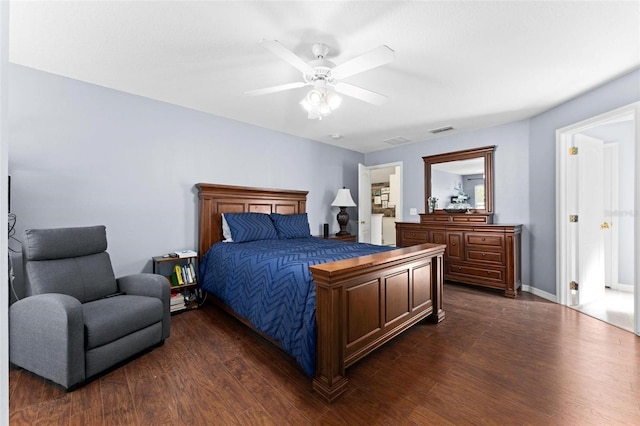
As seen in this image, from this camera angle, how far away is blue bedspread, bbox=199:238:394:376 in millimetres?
1795

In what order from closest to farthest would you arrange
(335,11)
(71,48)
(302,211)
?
(335,11) → (71,48) → (302,211)

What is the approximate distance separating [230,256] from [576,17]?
3331 millimetres

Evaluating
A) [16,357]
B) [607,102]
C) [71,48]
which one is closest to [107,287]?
[16,357]

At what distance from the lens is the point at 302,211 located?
4703 mm

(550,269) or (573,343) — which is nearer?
(573,343)

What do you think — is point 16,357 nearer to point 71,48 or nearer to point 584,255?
point 71,48

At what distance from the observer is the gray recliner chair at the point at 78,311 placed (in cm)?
174

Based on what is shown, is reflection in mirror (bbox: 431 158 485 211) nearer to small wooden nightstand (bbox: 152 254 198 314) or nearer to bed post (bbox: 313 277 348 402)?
bed post (bbox: 313 277 348 402)

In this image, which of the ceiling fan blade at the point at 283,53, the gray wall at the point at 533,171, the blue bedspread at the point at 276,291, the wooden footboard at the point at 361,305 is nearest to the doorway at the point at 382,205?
the gray wall at the point at 533,171

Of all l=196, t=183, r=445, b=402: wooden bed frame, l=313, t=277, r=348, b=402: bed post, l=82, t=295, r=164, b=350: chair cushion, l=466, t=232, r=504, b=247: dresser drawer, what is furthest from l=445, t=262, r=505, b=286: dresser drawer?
l=82, t=295, r=164, b=350: chair cushion

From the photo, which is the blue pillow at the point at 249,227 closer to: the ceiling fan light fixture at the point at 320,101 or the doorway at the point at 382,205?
the ceiling fan light fixture at the point at 320,101

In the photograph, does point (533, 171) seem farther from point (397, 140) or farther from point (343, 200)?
point (343, 200)

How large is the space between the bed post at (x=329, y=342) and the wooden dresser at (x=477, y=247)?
3.07 meters

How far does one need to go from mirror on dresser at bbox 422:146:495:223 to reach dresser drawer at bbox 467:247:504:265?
54cm
